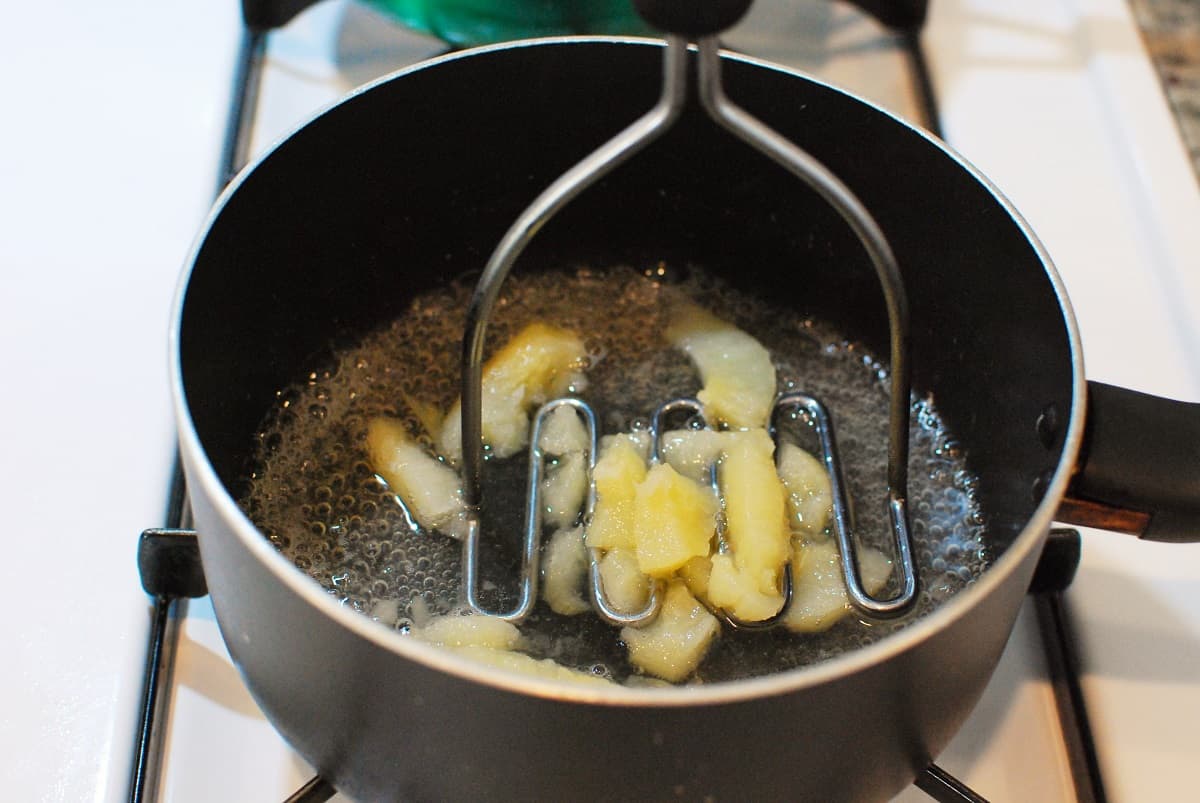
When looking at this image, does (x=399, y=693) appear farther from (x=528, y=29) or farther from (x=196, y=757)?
(x=528, y=29)

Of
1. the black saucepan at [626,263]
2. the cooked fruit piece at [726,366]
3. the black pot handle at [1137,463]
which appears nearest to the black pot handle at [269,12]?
the black saucepan at [626,263]

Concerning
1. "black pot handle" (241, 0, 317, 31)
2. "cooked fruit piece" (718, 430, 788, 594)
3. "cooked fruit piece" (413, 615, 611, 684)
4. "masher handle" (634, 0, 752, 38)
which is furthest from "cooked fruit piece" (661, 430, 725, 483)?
"black pot handle" (241, 0, 317, 31)

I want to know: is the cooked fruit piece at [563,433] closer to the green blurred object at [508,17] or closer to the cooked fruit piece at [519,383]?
the cooked fruit piece at [519,383]

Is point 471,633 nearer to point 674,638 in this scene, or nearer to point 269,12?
point 674,638

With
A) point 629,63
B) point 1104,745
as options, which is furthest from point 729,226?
point 1104,745

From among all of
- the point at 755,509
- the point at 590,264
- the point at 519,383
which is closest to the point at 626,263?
the point at 590,264

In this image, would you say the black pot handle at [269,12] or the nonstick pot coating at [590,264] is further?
the black pot handle at [269,12]
